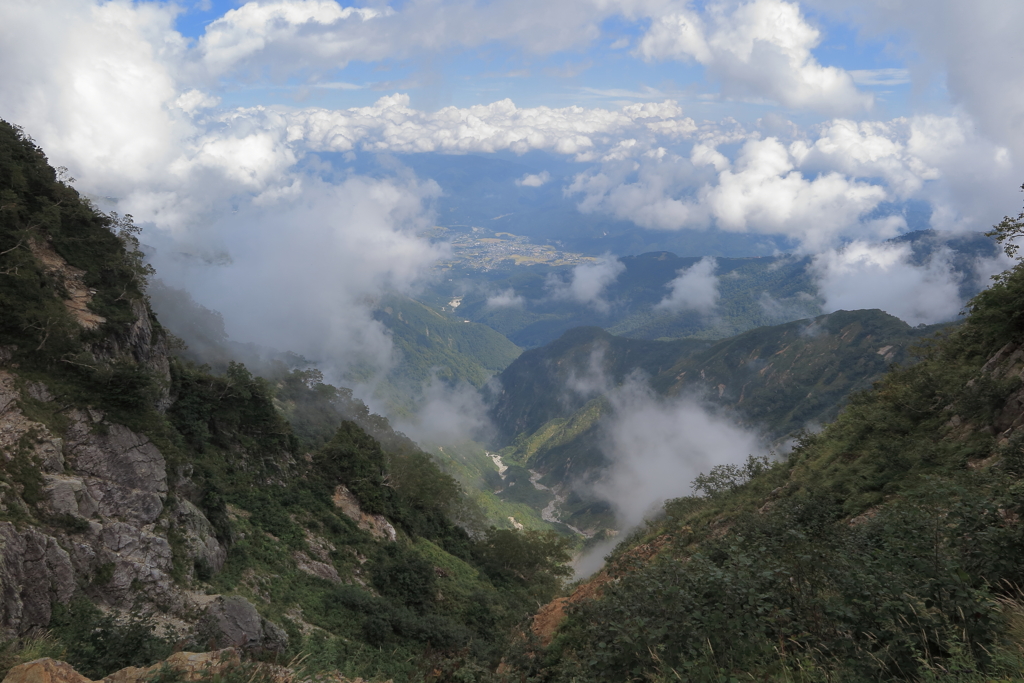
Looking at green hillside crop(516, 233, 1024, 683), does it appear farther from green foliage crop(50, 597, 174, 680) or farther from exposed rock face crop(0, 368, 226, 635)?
exposed rock face crop(0, 368, 226, 635)

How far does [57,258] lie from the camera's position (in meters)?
29.1

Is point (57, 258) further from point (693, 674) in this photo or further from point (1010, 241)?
point (1010, 241)

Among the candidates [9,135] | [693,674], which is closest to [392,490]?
[9,135]

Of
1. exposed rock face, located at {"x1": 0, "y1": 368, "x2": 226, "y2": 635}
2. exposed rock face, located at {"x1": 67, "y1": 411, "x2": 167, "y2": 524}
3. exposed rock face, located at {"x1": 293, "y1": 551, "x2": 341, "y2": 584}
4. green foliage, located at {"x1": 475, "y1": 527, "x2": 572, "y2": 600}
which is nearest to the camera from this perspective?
exposed rock face, located at {"x1": 0, "y1": 368, "x2": 226, "y2": 635}

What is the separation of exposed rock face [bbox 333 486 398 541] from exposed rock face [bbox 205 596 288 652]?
20289mm

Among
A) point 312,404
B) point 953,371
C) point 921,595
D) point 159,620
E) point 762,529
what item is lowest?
point 159,620

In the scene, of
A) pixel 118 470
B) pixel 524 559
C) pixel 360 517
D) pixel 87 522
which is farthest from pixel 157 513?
pixel 524 559

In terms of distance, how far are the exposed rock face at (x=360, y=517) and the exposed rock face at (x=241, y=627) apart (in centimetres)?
2029

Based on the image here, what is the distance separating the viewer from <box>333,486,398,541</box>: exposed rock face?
4094 centimetres

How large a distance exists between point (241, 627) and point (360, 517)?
22.9 meters

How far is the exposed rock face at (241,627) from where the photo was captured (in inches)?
720

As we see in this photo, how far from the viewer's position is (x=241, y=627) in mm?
19000

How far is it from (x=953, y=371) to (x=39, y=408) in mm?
40283

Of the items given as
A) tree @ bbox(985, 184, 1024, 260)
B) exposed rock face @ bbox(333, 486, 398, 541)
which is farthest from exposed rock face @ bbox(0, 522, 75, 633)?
tree @ bbox(985, 184, 1024, 260)
